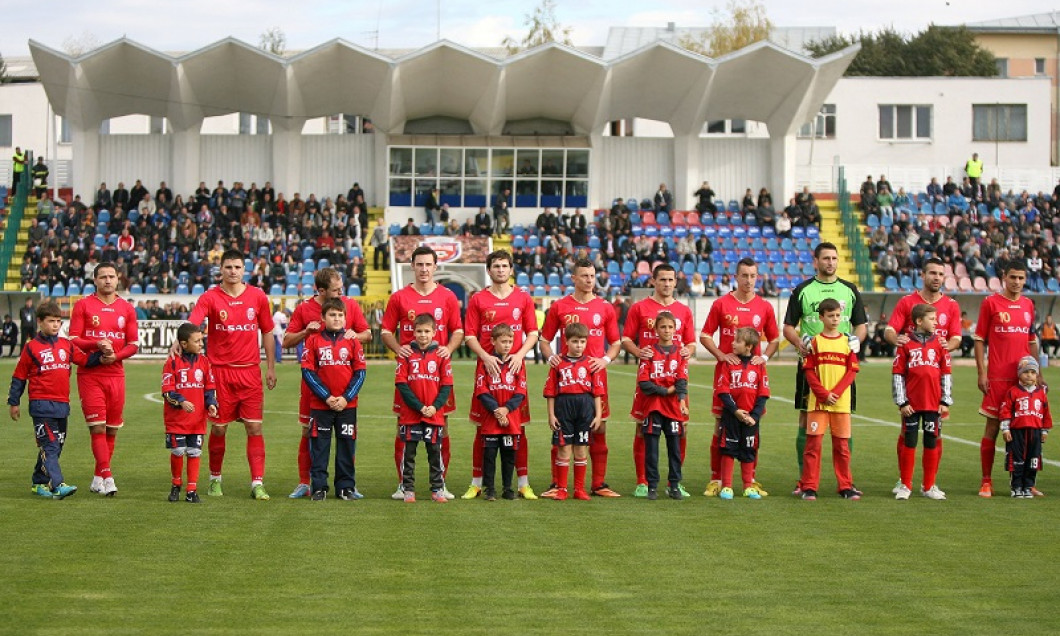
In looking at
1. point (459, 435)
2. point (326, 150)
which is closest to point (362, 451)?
point (459, 435)

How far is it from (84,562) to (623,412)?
43.1ft

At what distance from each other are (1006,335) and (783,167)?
3623 cm

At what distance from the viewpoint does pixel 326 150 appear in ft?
157

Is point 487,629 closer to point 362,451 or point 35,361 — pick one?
point 35,361

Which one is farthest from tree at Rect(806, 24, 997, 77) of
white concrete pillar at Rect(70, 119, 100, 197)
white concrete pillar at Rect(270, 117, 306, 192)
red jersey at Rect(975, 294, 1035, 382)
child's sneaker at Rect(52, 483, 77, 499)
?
child's sneaker at Rect(52, 483, 77, 499)

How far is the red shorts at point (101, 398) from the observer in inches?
443

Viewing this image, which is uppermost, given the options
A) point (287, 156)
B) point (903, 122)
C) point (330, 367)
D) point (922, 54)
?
point (922, 54)

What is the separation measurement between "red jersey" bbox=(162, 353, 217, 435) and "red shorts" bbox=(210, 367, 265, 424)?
0.22 m

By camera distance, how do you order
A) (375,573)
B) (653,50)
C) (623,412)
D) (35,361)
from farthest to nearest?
(653,50), (623,412), (35,361), (375,573)

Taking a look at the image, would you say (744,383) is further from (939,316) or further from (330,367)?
(330,367)

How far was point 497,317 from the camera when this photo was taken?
11430 millimetres

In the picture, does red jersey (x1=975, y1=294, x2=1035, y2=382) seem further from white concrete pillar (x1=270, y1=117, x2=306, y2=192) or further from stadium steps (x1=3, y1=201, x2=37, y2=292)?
white concrete pillar (x1=270, y1=117, x2=306, y2=192)

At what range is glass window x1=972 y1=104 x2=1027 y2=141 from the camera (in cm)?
5448

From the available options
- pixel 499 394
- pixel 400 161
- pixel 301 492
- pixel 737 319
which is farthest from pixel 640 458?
pixel 400 161
